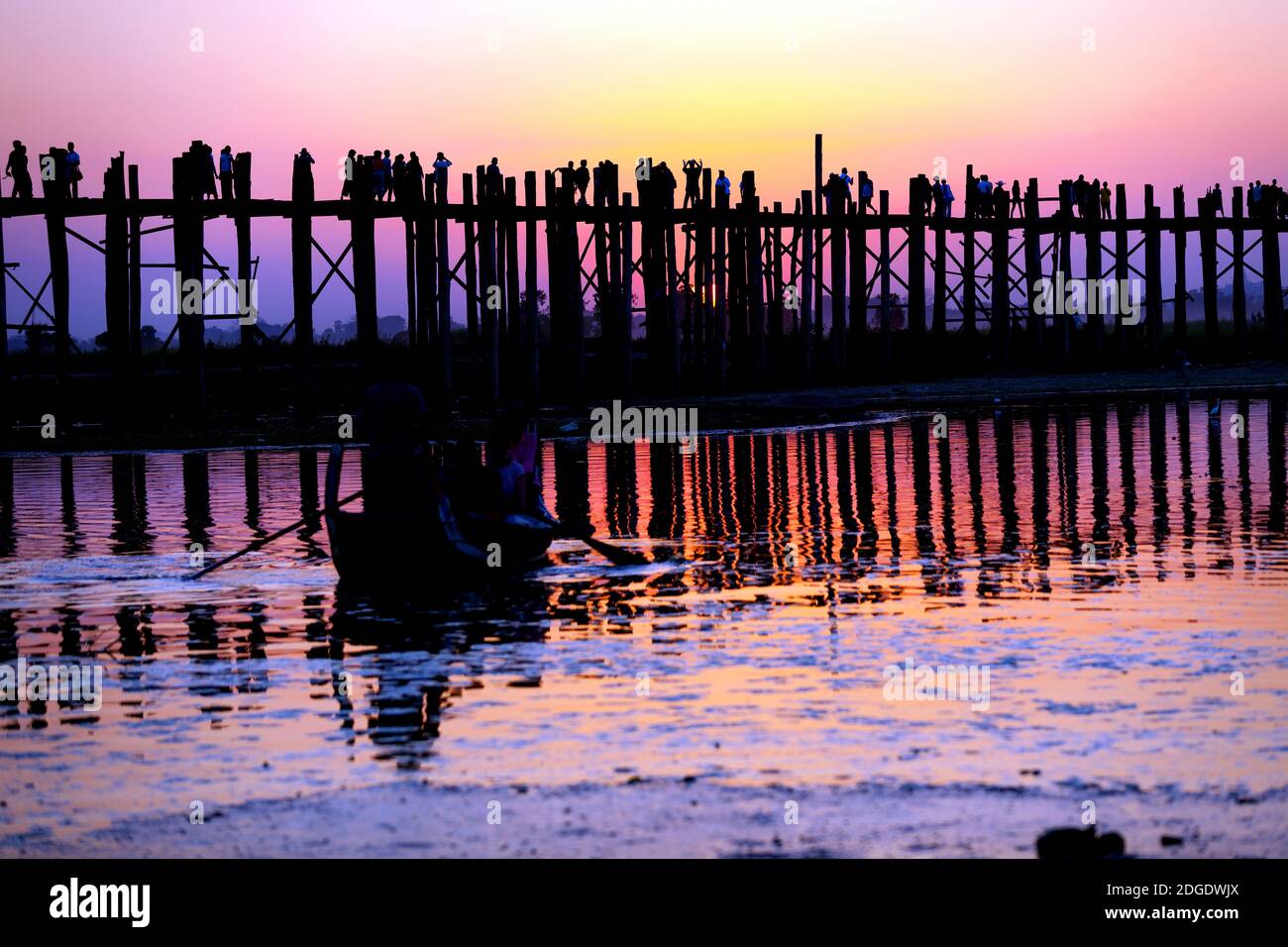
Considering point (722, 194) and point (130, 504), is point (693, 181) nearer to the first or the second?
point (722, 194)

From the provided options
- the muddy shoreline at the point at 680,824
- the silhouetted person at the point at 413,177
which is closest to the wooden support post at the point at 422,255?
the silhouetted person at the point at 413,177

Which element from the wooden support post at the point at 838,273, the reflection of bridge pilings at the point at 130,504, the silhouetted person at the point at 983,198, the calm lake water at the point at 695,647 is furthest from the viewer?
the silhouetted person at the point at 983,198

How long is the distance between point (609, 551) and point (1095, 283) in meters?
36.7

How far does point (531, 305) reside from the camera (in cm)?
3497

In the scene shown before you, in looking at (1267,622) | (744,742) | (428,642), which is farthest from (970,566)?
(744,742)

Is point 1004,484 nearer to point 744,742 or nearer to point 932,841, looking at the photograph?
point 744,742

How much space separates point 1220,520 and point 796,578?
187 inches

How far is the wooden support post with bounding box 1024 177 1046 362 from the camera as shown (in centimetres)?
4862

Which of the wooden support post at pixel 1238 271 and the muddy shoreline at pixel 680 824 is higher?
the wooden support post at pixel 1238 271

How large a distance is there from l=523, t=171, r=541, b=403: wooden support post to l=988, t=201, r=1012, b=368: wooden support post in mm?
15492

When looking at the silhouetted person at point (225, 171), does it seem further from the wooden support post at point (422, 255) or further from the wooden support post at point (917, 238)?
the wooden support post at point (917, 238)

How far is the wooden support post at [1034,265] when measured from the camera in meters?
48.6

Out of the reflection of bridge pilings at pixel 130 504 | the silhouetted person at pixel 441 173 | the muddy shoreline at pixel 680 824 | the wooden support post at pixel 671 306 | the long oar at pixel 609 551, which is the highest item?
the silhouetted person at pixel 441 173

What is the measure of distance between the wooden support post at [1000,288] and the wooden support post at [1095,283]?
2.19 m
